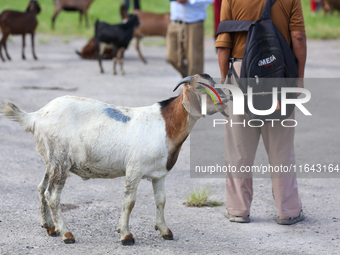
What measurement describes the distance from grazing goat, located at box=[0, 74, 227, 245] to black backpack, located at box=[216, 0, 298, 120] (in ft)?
1.41

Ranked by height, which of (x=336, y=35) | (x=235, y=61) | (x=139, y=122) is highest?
(x=235, y=61)

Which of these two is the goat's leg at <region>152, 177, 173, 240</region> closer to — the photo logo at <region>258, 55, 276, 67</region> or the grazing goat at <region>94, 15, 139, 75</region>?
the photo logo at <region>258, 55, 276, 67</region>

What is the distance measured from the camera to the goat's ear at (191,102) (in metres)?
3.89

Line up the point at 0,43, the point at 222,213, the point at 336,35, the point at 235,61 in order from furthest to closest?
1. the point at 336,35
2. the point at 0,43
3. the point at 222,213
4. the point at 235,61

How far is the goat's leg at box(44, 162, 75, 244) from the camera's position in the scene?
153 inches

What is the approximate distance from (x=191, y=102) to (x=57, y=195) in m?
1.20

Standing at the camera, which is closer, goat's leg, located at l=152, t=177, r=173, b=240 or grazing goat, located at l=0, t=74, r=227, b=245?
grazing goat, located at l=0, t=74, r=227, b=245

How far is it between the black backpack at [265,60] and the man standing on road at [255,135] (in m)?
0.09

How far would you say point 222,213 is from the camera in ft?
15.6

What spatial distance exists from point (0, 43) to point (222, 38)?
1013 cm

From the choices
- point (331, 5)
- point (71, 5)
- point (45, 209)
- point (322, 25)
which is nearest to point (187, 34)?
point (45, 209)

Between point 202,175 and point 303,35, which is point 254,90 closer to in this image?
point 303,35

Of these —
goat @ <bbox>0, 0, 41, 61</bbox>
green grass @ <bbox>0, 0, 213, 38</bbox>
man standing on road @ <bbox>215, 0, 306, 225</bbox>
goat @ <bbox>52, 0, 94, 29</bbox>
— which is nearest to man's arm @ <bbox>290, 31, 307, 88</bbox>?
man standing on road @ <bbox>215, 0, 306, 225</bbox>

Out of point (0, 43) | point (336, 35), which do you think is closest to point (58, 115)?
point (0, 43)
